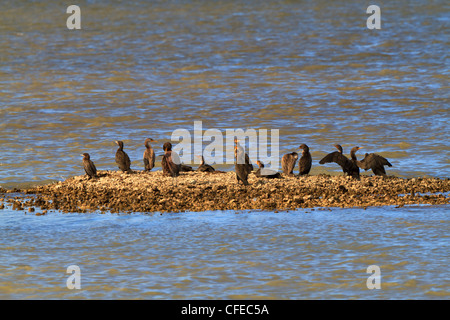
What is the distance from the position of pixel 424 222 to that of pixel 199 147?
8218 mm

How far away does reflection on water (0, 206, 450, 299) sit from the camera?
28.6ft

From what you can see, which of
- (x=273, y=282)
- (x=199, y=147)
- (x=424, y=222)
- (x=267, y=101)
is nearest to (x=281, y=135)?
(x=199, y=147)

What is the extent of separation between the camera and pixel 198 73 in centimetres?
2881

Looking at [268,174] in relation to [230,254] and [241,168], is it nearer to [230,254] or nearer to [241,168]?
[241,168]

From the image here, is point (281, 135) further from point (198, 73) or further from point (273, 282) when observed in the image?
point (273, 282)

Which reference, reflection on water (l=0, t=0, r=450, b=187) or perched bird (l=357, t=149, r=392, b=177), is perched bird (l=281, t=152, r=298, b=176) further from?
reflection on water (l=0, t=0, r=450, b=187)

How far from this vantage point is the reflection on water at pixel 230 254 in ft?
28.6

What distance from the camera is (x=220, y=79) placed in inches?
1093

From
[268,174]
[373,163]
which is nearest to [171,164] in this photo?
[268,174]

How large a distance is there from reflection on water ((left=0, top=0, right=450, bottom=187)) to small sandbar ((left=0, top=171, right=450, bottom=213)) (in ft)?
6.02

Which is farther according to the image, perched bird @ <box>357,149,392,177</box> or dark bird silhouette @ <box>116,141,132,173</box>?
dark bird silhouette @ <box>116,141,132,173</box>

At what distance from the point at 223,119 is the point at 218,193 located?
9176 mm

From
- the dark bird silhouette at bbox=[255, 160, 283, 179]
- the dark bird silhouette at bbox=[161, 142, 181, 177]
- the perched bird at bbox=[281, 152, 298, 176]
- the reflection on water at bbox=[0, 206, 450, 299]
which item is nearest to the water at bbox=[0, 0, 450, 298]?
the reflection on water at bbox=[0, 206, 450, 299]
